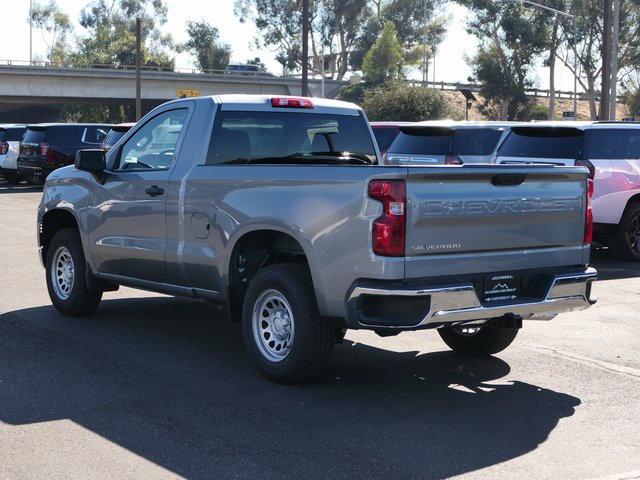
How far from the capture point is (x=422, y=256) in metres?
6.05

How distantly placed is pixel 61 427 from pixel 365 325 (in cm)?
187

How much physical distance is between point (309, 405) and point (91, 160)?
3249mm

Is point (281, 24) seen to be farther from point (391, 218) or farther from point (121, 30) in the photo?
point (391, 218)

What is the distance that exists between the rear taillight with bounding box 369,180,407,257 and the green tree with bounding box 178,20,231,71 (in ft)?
374

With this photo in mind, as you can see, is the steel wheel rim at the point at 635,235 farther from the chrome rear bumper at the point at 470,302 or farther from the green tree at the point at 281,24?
the green tree at the point at 281,24

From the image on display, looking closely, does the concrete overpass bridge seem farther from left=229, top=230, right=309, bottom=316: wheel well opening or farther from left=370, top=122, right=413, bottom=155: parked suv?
left=229, top=230, right=309, bottom=316: wheel well opening

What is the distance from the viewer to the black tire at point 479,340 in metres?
7.55

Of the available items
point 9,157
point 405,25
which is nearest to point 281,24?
point 405,25

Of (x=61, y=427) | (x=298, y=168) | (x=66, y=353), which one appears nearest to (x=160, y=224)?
(x=66, y=353)

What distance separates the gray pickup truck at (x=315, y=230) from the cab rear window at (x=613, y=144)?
619cm

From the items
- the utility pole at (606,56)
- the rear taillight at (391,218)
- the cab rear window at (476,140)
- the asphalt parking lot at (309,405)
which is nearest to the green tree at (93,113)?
the utility pole at (606,56)

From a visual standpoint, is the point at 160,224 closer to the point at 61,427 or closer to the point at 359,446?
the point at 61,427

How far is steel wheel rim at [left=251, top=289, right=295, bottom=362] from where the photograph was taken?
22.1 feet

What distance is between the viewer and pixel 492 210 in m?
6.32
